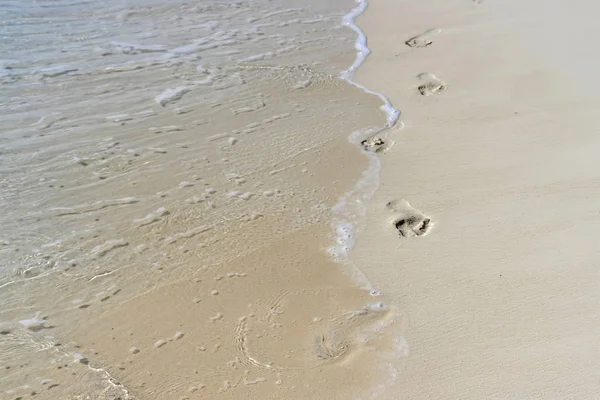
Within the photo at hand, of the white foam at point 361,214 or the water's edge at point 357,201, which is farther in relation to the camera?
the water's edge at point 357,201

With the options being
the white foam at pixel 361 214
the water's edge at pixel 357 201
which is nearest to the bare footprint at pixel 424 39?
the water's edge at pixel 357 201

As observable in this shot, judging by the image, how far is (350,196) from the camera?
3.95 meters

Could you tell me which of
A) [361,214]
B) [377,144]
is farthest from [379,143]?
[361,214]

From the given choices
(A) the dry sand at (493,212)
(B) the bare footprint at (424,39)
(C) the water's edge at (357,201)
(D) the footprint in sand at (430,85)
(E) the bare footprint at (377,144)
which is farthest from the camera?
(B) the bare footprint at (424,39)

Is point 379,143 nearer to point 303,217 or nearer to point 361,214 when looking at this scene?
point 361,214

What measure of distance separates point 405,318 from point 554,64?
139 inches

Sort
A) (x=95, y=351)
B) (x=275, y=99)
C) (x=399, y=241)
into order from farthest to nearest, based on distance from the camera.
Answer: (x=275, y=99) < (x=399, y=241) < (x=95, y=351)

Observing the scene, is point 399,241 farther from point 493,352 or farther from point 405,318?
point 493,352

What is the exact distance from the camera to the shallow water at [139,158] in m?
3.07

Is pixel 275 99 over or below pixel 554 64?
over

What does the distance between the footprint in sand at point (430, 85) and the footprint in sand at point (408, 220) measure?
1.77 metres

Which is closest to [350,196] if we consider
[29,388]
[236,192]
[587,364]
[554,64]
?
[236,192]

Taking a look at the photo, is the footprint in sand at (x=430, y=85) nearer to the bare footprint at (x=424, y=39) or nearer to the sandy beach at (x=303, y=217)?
the sandy beach at (x=303, y=217)

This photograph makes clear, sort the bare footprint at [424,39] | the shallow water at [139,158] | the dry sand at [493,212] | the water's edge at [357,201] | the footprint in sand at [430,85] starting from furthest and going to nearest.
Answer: the bare footprint at [424,39] < the footprint in sand at [430,85] < the water's edge at [357,201] < the shallow water at [139,158] < the dry sand at [493,212]
